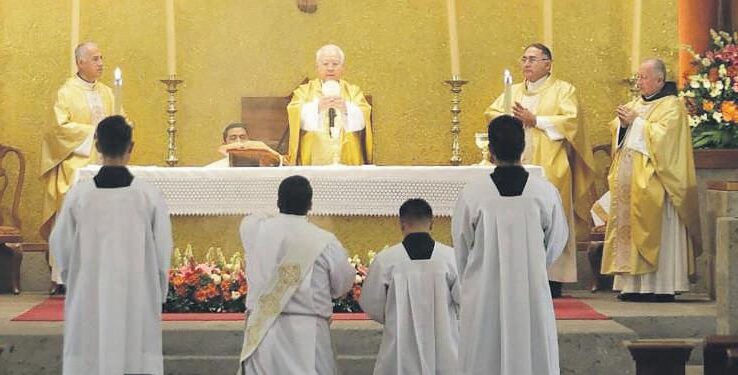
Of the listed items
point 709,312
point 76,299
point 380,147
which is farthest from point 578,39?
point 76,299

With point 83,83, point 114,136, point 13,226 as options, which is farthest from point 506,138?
point 13,226

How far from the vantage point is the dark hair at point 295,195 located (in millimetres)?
7453

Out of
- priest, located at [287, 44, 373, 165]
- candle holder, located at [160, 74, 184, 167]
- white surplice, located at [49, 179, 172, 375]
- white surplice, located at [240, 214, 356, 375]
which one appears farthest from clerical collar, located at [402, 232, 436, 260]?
priest, located at [287, 44, 373, 165]

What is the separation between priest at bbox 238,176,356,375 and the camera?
294 inches

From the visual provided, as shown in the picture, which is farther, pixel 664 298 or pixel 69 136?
pixel 69 136

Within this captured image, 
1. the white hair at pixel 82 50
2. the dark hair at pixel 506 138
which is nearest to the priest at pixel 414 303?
the dark hair at pixel 506 138

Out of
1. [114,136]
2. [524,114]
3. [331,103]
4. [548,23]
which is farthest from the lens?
[548,23]

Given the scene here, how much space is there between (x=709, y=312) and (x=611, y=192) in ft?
4.79

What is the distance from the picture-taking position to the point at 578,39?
12.9 m

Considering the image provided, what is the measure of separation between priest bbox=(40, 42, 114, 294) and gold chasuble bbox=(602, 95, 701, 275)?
12.5ft

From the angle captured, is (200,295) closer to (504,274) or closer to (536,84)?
(504,274)

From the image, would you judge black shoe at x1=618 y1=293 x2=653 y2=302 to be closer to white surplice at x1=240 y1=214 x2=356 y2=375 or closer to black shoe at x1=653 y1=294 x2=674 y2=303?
black shoe at x1=653 y1=294 x2=674 y2=303

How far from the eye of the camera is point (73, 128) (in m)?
11.6

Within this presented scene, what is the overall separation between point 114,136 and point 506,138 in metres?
1.75
